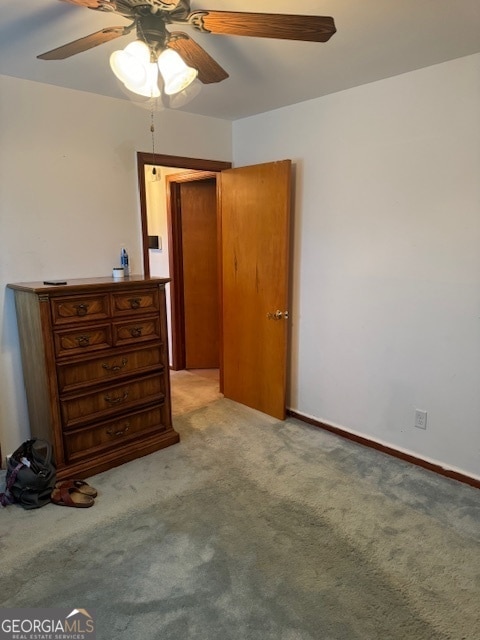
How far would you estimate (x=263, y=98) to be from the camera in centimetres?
286

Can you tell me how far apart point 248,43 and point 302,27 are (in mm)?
713

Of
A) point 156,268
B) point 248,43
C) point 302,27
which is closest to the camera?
point 302,27

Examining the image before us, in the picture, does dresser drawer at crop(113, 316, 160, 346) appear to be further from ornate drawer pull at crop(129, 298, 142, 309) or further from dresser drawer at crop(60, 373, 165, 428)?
dresser drawer at crop(60, 373, 165, 428)

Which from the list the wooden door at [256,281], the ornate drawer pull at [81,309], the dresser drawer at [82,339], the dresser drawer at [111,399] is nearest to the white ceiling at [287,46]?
the wooden door at [256,281]

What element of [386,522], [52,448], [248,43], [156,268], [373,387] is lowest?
[386,522]

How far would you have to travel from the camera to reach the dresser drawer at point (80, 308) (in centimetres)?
229

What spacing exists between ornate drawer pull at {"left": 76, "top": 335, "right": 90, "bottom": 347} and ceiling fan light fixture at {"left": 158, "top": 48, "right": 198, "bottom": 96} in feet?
4.64

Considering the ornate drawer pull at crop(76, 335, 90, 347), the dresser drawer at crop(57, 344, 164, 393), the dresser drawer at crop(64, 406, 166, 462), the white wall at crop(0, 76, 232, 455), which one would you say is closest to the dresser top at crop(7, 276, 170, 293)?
the white wall at crop(0, 76, 232, 455)

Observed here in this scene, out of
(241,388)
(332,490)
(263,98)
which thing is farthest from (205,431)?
(263,98)

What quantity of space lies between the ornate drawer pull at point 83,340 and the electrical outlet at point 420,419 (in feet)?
6.93

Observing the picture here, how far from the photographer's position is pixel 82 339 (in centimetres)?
242

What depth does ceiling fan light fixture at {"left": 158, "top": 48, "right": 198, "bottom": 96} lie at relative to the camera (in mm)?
1550

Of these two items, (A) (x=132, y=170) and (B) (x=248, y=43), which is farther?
(A) (x=132, y=170)

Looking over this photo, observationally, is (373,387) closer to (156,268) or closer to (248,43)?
(248,43)
